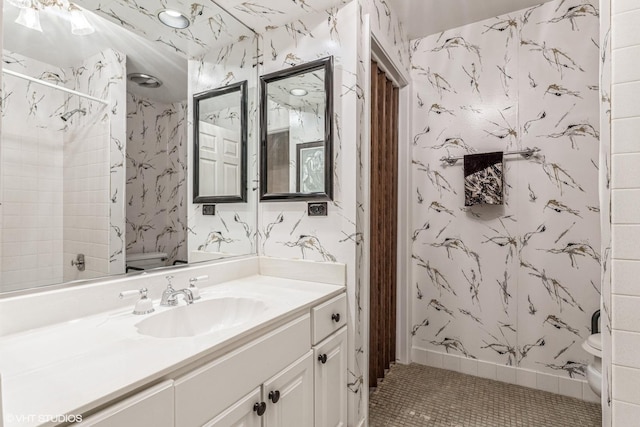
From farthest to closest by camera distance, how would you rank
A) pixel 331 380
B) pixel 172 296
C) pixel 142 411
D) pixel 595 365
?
pixel 595 365, pixel 331 380, pixel 172 296, pixel 142 411

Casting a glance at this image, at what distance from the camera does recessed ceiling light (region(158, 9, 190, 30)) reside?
146cm

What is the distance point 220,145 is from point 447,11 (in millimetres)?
1728

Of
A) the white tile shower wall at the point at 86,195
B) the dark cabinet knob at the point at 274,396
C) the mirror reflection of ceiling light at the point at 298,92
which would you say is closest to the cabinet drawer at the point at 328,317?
the dark cabinet knob at the point at 274,396

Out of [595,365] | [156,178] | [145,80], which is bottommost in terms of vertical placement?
[595,365]

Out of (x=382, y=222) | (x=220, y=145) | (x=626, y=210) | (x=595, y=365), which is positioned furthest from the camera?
(x=382, y=222)

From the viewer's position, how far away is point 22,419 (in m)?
0.55

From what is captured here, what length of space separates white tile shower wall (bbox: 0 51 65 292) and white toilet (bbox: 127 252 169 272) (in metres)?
0.24

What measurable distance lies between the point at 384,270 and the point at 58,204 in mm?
1757

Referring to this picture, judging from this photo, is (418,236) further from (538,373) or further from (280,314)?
(280,314)

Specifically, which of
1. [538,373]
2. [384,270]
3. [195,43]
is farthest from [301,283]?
[538,373]

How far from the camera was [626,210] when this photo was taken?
919 mm

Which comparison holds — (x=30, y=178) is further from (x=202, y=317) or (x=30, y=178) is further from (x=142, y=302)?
(x=202, y=317)

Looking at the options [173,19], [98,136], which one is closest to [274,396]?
[98,136]

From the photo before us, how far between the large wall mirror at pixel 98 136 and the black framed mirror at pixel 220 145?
0.25ft
